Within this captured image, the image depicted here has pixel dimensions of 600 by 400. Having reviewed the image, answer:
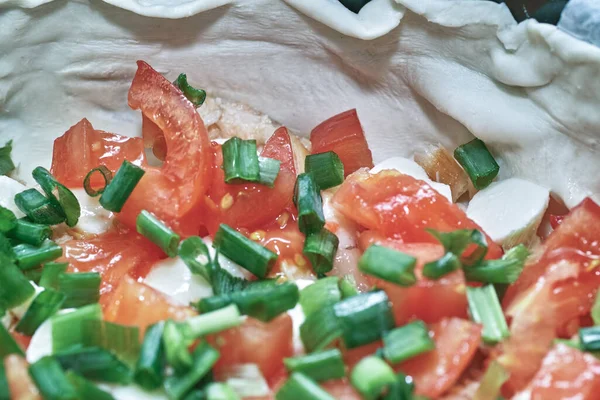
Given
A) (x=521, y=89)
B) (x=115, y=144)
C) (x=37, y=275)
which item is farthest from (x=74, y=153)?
(x=521, y=89)

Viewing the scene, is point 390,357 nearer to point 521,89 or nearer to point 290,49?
point 521,89

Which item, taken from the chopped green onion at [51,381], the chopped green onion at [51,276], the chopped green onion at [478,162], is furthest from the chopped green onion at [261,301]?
the chopped green onion at [478,162]

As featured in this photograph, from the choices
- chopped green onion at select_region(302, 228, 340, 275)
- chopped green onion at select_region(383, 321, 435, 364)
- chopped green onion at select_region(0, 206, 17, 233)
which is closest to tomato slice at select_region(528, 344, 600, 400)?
chopped green onion at select_region(383, 321, 435, 364)

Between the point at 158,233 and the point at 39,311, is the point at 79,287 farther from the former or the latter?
the point at 158,233

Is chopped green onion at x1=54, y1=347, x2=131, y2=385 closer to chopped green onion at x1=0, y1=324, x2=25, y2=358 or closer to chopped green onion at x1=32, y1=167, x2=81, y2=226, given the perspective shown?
chopped green onion at x1=0, y1=324, x2=25, y2=358

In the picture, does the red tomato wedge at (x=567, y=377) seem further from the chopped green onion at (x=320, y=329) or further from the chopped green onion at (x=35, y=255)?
the chopped green onion at (x=35, y=255)

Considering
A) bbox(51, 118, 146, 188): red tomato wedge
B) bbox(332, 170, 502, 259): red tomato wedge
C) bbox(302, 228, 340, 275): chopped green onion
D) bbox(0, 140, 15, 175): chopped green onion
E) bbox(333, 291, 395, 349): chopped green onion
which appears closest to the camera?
bbox(333, 291, 395, 349): chopped green onion
